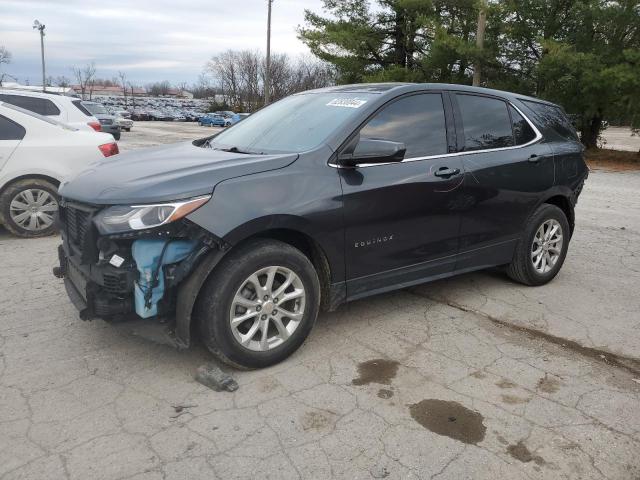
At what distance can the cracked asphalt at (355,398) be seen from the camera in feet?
8.29

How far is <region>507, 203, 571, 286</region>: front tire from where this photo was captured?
4812 mm

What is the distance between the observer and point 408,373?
11.1ft

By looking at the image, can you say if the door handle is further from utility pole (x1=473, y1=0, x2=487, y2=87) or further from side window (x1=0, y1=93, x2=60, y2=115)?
utility pole (x1=473, y1=0, x2=487, y2=87)

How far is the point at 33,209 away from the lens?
20.8 ft

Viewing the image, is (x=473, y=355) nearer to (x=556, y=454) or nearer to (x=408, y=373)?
(x=408, y=373)

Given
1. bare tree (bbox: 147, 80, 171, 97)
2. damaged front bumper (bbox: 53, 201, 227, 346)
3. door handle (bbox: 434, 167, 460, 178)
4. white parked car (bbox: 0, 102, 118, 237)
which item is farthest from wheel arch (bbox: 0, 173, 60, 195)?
bare tree (bbox: 147, 80, 171, 97)

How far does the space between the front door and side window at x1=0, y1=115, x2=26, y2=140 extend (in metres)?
4.66

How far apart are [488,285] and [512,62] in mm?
18266

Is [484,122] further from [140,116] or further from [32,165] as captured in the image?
[140,116]

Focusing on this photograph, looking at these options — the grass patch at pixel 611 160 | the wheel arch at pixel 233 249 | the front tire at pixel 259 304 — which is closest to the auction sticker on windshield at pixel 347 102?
the wheel arch at pixel 233 249

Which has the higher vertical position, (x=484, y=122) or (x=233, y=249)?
(x=484, y=122)

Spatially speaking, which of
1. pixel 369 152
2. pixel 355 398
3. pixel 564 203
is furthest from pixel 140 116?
pixel 355 398

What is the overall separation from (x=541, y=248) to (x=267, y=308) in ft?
9.63

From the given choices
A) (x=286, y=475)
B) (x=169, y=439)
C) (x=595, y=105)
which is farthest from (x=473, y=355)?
(x=595, y=105)
